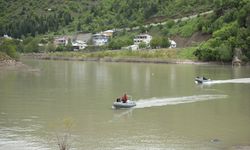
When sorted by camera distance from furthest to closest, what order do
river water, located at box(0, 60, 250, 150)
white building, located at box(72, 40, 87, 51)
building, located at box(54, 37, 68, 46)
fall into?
building, located at box(54, 37, 68, 46) → white building, located at box(72, 40, 87, 51) → river water, located at box(0, 60, 250, 150)

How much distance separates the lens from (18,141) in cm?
2959

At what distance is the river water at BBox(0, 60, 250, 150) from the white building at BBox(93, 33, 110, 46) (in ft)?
337

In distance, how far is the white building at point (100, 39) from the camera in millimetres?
166625

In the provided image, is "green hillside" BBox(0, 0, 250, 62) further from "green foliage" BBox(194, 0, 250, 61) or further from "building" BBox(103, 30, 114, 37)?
"building" BBox(103, 30, 114, 37)

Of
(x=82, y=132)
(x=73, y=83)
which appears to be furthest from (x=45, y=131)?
(x=73, y=83)

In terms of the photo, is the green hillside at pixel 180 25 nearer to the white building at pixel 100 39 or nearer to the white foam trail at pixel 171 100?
the white building at pixel 100 39

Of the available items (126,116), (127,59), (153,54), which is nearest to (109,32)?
(127,59)

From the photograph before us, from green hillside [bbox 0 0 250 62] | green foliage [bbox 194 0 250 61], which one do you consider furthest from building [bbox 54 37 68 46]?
green foliage [bbox 194 0 250 61]

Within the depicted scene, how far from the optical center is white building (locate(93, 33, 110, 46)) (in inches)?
6560

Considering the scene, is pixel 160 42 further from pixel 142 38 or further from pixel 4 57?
pixel 4 57

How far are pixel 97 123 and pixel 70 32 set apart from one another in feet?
539

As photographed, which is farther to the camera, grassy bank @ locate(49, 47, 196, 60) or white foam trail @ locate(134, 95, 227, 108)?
grassy bank @ locate(49, 47, 196, 60)

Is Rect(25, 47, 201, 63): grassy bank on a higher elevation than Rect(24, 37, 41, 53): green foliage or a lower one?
lower

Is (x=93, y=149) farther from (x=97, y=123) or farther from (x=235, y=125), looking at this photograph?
(x=235, y=125)
